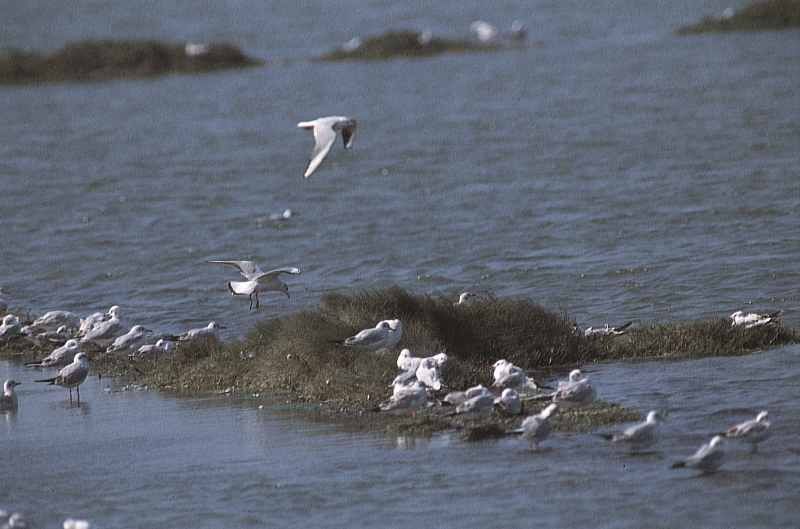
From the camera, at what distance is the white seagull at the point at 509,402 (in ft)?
32.3

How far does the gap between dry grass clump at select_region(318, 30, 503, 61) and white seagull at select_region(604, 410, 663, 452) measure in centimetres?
4951

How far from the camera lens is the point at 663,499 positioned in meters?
8.18

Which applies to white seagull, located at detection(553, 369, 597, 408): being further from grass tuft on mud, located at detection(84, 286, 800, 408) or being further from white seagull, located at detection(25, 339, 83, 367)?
white seagull, located at detection(25, 339, 83, 367)

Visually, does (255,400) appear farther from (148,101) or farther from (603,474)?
(148,101)

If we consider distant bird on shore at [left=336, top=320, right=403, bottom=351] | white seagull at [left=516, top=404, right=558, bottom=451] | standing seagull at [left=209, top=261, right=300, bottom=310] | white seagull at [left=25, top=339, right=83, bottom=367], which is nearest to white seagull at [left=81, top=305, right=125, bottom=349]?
white seagull at [left=25, top=339, right=83, bottom=367]

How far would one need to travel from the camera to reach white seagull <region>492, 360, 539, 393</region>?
10.5m

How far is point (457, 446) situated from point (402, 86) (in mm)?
40687

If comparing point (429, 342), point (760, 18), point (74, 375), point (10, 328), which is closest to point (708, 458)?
point (429, 342)

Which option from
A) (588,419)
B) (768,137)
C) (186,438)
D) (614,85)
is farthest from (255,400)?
(614,85)

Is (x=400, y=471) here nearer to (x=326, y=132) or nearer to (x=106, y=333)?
(x=326, y=132)

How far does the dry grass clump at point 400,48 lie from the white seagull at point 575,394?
48670 mm

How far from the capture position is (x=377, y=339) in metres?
11.5

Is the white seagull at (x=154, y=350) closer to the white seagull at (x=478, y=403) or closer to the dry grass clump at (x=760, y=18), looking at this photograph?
the white seagull at (x=478, y=403)

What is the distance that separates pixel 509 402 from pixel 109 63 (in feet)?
165
